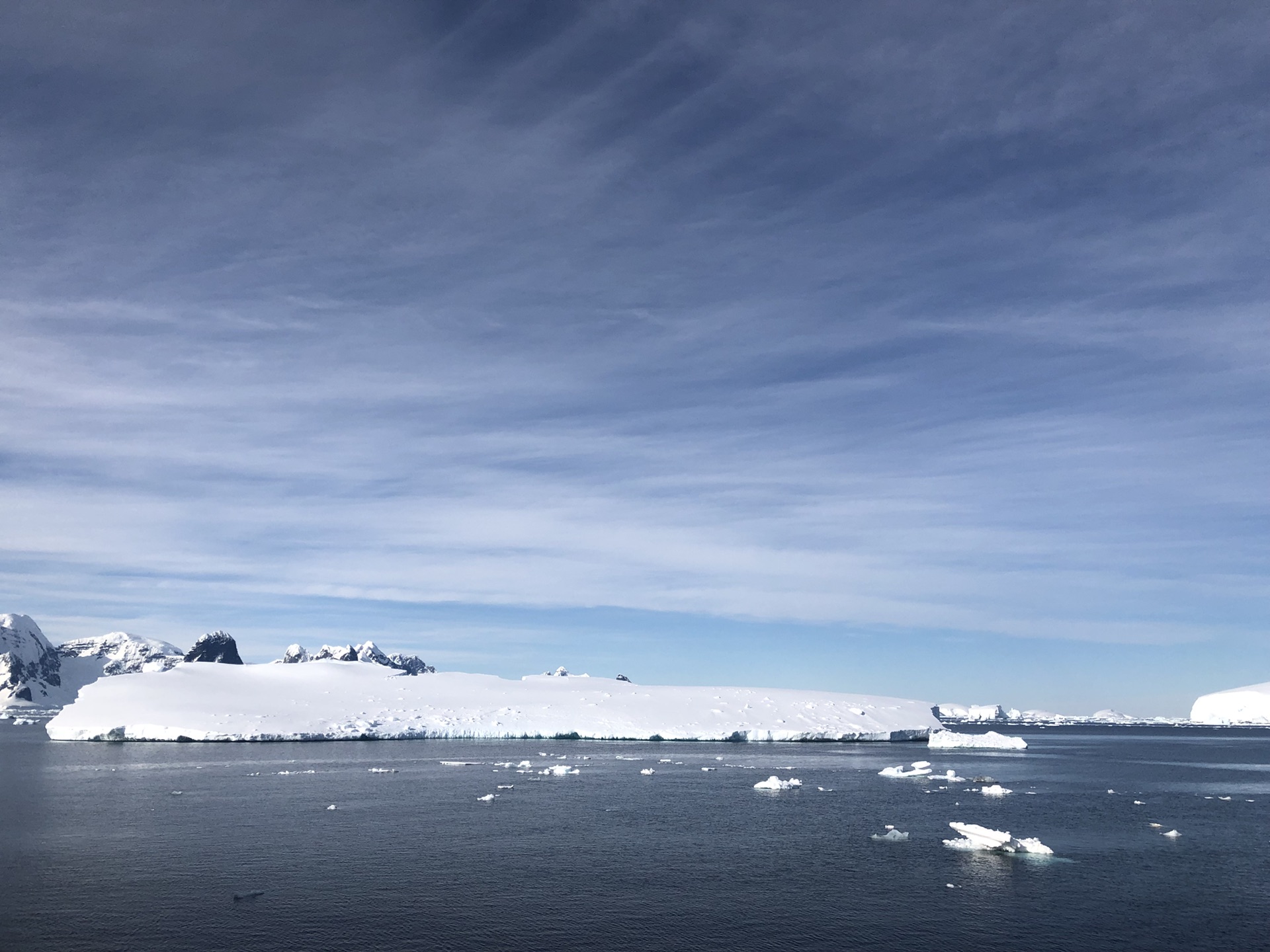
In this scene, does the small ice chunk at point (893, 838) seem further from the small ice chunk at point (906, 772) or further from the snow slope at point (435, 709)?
the snow slope at point (435, 709)

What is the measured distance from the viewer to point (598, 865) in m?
42.2

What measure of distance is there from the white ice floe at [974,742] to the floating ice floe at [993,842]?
80.3 metres

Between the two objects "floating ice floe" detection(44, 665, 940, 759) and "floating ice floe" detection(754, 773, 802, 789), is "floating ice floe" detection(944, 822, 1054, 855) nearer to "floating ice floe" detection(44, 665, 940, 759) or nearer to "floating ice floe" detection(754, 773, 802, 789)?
"floating ice floe" detection(754, 773, 802, 789)

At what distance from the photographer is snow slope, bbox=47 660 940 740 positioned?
106m

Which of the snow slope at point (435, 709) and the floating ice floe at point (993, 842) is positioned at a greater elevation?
the snow slope at point (435, 709)

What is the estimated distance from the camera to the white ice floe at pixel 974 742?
124 meters

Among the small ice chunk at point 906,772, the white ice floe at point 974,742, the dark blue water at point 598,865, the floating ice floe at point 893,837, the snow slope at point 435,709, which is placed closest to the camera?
the dark blue water at point 598,865

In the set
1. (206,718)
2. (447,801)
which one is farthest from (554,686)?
(447,801)

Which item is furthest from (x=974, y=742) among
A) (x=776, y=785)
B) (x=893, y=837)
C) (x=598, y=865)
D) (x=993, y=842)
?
(x=598, y=865)

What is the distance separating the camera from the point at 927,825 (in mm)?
54000

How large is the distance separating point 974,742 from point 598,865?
101659 mm

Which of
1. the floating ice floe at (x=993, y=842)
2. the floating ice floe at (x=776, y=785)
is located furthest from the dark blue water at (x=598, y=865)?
the floating ice floe at (x=776, y=785)

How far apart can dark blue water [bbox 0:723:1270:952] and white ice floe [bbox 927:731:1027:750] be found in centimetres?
4456

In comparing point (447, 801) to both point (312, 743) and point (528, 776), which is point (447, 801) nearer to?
point (528, 776)
